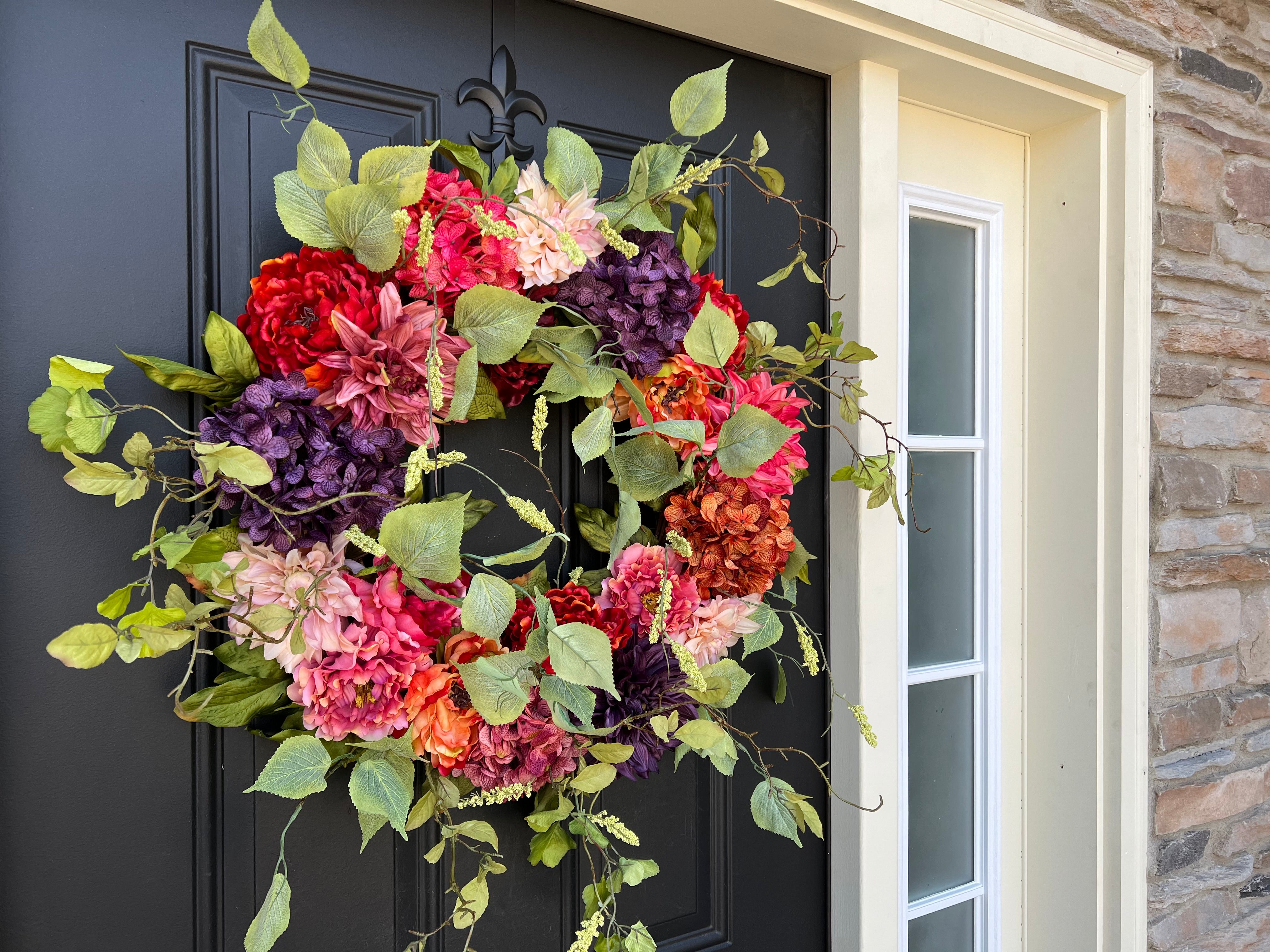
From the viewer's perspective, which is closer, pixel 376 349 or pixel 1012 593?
pixel 376 349

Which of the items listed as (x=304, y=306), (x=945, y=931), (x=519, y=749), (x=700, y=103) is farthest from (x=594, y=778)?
(x=945, y=931)

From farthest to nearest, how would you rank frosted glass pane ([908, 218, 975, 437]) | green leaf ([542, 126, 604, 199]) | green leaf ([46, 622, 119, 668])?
1. frosted glass pane ([908, 218, 975, 437])
2. green leaf ([542, 126, 604, 199])
3. green leaf ([46, 622, 119, 668])

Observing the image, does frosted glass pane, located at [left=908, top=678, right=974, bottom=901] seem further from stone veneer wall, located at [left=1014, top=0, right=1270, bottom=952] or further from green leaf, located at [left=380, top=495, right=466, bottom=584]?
green leaf, located at [left=380, top=495, right=466, bottom=584]

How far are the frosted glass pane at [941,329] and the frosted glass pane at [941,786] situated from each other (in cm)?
44

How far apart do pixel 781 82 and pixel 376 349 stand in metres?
0.74

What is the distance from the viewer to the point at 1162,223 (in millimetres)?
1232

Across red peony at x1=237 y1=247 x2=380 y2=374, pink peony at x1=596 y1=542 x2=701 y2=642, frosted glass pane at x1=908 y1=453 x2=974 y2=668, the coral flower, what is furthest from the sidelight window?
red peony at x1=237 y1=247 x2=380 y2=374

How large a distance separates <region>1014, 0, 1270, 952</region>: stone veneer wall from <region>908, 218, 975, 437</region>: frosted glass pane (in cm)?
28

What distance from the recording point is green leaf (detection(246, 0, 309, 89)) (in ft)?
1.97

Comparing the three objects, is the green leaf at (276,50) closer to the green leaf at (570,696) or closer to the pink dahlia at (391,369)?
the pink dahlia at (391,369)

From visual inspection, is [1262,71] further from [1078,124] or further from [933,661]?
[933,661]

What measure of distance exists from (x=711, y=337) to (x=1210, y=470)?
3.52ft

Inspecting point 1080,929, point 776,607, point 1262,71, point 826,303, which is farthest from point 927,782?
point 1262,71

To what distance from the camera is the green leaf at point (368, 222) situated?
0.64 m
